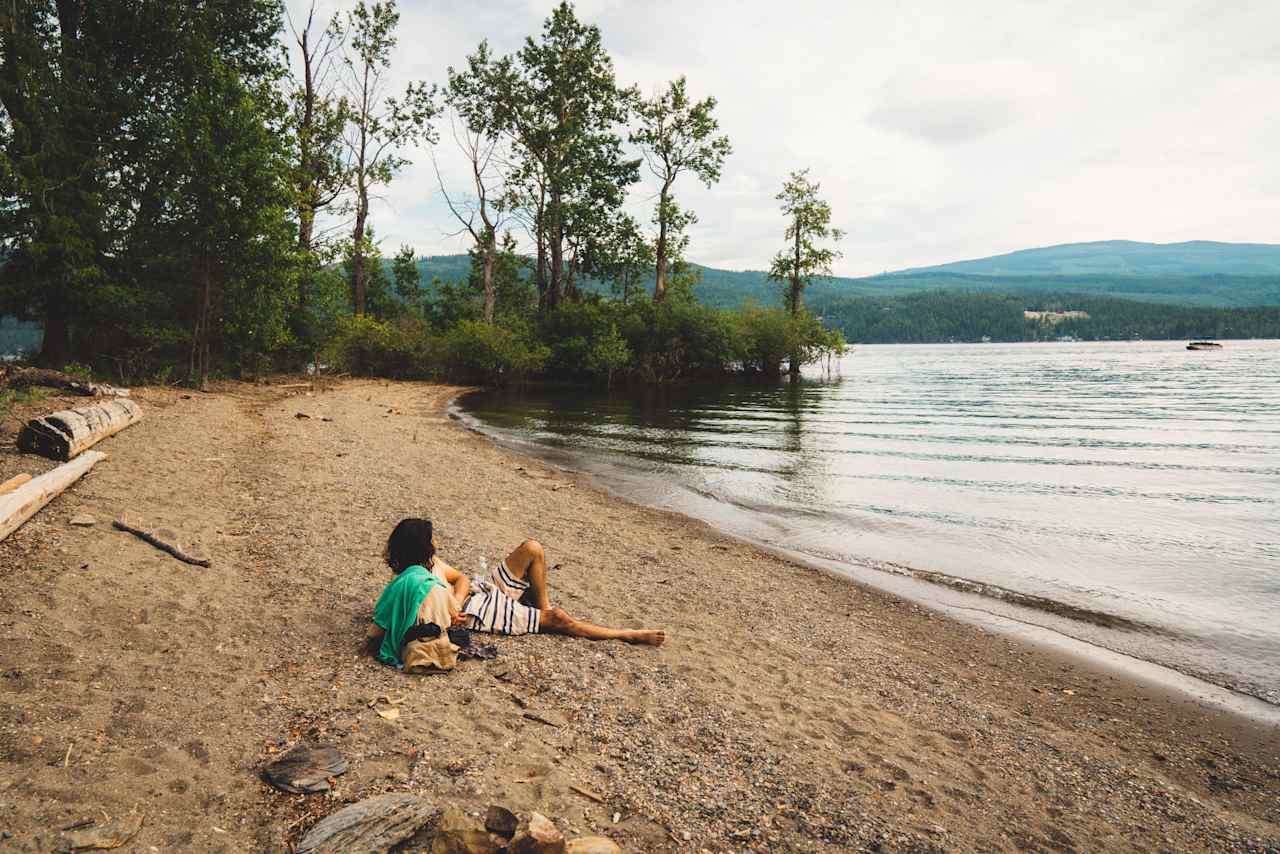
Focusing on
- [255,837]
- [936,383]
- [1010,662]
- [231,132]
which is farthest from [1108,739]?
[936,383]

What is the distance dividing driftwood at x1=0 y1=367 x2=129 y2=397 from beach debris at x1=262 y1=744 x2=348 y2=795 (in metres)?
15.3

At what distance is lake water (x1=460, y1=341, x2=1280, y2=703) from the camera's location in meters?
8.76

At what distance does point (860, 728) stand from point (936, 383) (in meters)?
50.0

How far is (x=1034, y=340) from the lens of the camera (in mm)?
191000

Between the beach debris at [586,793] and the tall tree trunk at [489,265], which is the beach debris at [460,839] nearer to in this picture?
the beach debris at [586,793]

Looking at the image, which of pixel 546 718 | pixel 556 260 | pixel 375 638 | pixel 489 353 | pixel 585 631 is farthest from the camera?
pixel 556 260

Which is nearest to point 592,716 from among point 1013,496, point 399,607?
point 399,607

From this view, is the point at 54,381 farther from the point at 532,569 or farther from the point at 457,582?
the point at 532,569

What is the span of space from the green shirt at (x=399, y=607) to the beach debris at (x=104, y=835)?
209 centimetres

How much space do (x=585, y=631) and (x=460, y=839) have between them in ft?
10.4

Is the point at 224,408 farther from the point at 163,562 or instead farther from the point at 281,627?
the point at 281,627

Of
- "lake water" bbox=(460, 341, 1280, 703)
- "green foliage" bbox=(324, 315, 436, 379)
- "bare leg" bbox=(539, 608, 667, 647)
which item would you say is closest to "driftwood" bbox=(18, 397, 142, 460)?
"bare leg" bbox=(539, 608, 667, 647)

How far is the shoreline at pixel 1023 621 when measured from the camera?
258 inches

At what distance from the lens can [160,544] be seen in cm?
724
